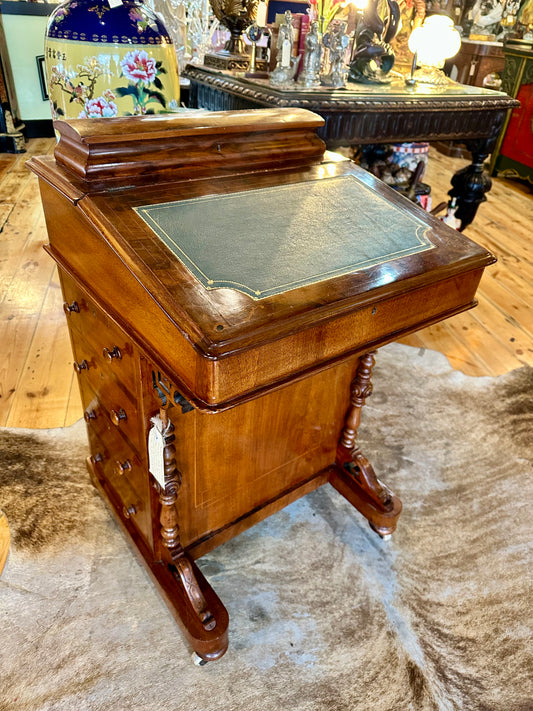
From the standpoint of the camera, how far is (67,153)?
100 cm

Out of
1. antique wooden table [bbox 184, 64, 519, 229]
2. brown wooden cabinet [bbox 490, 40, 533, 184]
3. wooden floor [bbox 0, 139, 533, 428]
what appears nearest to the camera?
antique wooden table [bbox 184, 64, 519, 229]

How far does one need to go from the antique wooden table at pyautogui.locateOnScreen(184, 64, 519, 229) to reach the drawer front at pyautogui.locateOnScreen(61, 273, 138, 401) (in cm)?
97

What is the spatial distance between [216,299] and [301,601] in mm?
995

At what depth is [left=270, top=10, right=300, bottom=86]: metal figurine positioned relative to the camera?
189 centimetres

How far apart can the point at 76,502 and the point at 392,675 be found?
1.01m

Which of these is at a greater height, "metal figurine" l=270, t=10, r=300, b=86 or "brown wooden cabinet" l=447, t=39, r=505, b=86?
"metal figurine" l=270, t=10, r=300, b=86

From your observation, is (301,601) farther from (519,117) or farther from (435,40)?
(519,117)

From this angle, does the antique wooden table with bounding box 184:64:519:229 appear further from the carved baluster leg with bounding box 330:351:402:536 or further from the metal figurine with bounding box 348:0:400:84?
the carved baluster leg with bounding box 330:351:402:536

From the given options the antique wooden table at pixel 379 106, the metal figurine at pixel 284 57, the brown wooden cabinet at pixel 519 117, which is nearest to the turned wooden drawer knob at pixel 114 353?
the antique wooden table at pixel 379 106

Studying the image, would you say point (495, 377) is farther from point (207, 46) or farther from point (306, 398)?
point (207, 46)

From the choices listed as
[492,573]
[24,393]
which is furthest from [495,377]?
[24,393]

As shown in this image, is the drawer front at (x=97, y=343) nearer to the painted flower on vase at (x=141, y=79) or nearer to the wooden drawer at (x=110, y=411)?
the wooden drawer at (x=110, y=411)

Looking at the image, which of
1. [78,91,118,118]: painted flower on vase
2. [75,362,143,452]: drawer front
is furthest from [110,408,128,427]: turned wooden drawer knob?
[78,91,118,118]: painted flower on vase

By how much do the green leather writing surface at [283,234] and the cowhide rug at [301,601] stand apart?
0.95 m
